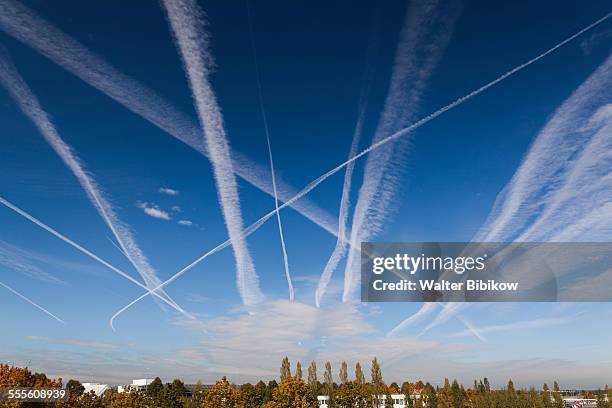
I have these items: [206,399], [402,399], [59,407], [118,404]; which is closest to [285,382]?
[206,399]

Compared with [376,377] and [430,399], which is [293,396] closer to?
[376,377]

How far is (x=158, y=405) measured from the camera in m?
88.1

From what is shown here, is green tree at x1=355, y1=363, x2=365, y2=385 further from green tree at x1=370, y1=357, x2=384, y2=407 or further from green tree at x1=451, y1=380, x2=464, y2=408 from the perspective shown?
green tree at x1=451, y1=380, x2=464, y2=408

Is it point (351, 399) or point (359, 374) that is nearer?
point (351, 399)

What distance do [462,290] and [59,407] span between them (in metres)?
52.6

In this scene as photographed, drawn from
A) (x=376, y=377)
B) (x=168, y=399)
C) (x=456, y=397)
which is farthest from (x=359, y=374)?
(x=168, y=399)

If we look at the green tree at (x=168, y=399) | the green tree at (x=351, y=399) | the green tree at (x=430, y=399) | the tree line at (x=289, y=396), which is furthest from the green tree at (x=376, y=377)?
the green tree at (x=168, y=399)

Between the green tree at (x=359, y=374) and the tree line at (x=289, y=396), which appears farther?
the green tree at (x=359, y=374)

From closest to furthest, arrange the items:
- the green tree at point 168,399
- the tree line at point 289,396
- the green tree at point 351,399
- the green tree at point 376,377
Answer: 1. the tree line at point 289,396
2. the green tree at point 168,399
3. the green tree at point 351,399
4. the green tree at point 376,377

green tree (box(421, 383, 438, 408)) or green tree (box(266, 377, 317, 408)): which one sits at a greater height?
green tree (box(266, 377, 317, 408))

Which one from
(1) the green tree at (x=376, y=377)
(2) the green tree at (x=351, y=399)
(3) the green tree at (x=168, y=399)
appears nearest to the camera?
(3) the green tree at (x=168, y=399)

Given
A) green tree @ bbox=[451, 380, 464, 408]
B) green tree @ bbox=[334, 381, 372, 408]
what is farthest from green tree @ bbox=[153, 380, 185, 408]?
green tree @ bbox=[451, 380, 464, 408]

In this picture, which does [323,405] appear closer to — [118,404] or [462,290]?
[118,404]

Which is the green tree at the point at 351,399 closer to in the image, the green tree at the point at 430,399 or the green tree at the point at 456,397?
the green tree at the point at 430,399
